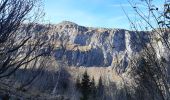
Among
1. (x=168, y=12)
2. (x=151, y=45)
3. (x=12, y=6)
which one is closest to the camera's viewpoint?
(x=168, y=12)

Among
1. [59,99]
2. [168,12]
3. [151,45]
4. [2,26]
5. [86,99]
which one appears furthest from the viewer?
[86,99]

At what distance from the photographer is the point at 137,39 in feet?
32.9

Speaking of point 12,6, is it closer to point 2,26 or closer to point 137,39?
point 2,26

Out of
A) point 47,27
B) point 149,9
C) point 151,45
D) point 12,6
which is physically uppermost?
point 47,27

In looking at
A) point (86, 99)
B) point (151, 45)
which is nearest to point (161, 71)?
point (151, 45)

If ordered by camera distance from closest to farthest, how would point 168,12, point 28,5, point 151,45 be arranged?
point 168,12 < point 151,45 < point 28,5

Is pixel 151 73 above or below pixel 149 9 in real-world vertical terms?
below

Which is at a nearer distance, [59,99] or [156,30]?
[156,30]

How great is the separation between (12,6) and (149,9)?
4369mm

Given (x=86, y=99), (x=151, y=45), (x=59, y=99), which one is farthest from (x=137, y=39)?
(x=86, y=99)

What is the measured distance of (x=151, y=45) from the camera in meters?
9.65

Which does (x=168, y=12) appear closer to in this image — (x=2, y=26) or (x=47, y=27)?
(x=2, y=26)

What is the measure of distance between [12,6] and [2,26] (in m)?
1.18

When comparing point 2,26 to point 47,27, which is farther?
point 47,27
